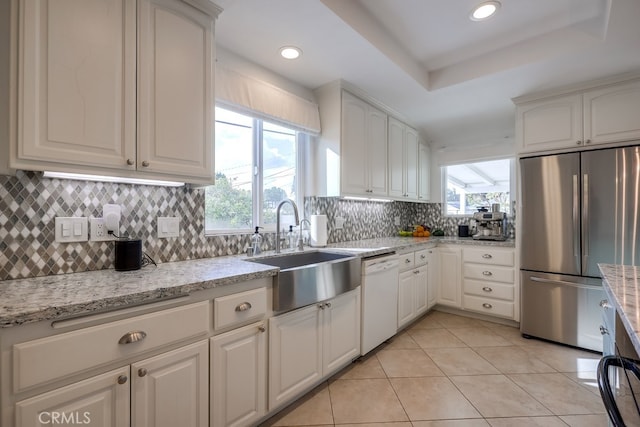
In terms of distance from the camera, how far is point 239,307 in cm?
144

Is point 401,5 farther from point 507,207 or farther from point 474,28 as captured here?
point 507,207

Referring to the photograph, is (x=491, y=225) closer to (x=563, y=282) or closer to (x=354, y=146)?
(x=563, y=282)

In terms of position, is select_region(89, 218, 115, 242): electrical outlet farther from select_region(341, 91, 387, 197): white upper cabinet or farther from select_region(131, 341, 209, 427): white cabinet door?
select_region(341, 91, 387, 197): white upper cabinet

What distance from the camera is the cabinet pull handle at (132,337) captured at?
3.48 ft

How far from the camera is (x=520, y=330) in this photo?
113 inches

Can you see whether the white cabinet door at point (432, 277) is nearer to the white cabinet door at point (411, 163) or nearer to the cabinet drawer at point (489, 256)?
the cabinet drawer at point (489, 256)

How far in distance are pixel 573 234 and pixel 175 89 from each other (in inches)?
127

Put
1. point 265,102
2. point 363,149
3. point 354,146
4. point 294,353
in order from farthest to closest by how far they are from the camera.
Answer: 1. point 363,149
2. point 354,146
3. point 265,102
4. point 294,353

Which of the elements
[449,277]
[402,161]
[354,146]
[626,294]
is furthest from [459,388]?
[402,161]

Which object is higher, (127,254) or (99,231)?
(99,231)

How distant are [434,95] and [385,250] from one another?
1592 mm

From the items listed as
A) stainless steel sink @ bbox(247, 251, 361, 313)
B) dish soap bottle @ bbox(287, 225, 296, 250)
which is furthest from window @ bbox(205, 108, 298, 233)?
stainless steel sink @ bbox(247, 251, 361, 313)

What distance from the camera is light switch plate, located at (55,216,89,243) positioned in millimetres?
1411

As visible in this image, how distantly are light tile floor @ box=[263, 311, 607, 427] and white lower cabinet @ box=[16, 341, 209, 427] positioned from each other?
2.11ft
